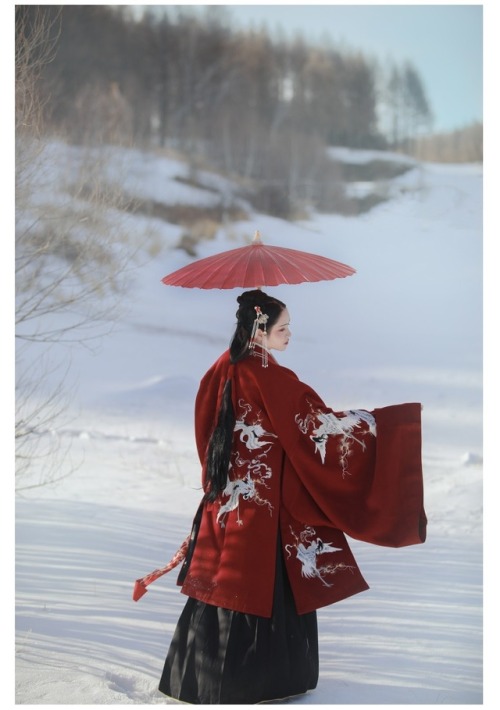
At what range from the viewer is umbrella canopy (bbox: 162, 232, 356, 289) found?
276 centimetres

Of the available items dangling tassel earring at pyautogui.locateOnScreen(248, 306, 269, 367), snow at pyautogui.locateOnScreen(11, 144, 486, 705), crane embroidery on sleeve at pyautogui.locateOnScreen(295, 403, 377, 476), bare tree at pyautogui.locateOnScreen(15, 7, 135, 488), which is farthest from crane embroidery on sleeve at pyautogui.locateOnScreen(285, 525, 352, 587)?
bare tree at pyautogui.locateOnScreen(15, 7, 135, 488)

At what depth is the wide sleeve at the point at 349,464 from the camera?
8.93 ft

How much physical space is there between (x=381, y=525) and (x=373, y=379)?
525cm

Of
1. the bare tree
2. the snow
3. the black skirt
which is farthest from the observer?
the bare tree

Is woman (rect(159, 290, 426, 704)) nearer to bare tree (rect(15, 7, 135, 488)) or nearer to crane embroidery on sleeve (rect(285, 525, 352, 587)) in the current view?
crane embroidery on sleeve (rect(285, 525, 352, 587))

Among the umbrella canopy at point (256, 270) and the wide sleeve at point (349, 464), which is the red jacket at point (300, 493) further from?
the umbrella canopy at point (256, 270)

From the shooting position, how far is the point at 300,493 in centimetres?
277

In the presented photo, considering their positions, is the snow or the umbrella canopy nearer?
the umbrella canopy

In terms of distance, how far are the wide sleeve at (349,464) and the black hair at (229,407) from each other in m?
0.11

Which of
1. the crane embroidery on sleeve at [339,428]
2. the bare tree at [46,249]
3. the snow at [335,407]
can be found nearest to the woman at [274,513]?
the crane embroidery on sleeve at [339,428]

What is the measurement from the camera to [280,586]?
2.73m

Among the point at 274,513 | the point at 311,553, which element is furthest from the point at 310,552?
the point at 274,513
